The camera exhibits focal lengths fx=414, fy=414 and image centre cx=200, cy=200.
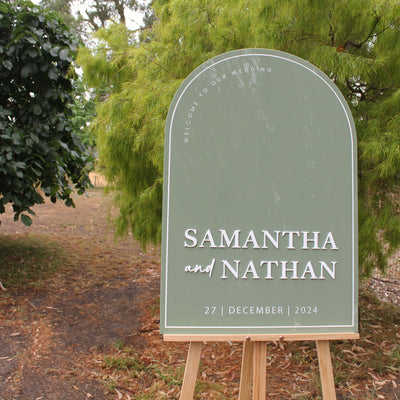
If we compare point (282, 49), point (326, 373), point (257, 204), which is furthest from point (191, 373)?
point (282, 49)

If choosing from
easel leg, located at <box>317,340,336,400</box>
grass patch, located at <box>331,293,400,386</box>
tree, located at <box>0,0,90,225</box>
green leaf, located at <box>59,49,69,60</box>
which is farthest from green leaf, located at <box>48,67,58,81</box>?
grass patch, located at <box>331,293,400,386</box>

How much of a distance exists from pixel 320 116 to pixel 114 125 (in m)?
2.46

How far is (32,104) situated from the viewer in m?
4.08

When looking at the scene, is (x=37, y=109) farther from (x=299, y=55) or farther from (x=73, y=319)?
(x=299, y=55)

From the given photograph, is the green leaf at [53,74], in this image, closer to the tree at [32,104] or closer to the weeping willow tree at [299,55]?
the tree at [32,104]

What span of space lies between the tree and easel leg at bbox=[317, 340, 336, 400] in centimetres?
288

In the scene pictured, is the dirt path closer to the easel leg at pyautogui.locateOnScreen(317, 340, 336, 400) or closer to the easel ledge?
the easel ledge

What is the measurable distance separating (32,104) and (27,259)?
Result: 198cm

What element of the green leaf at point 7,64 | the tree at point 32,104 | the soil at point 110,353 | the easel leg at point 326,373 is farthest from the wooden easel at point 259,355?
the green leaf at point 7,64

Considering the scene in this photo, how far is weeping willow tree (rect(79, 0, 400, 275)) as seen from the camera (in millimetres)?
2959

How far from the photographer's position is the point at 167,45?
3967mm

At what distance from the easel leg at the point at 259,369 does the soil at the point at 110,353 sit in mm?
969

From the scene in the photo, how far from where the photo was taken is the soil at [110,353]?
3.00 metres

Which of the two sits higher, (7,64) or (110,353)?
(7,64)
